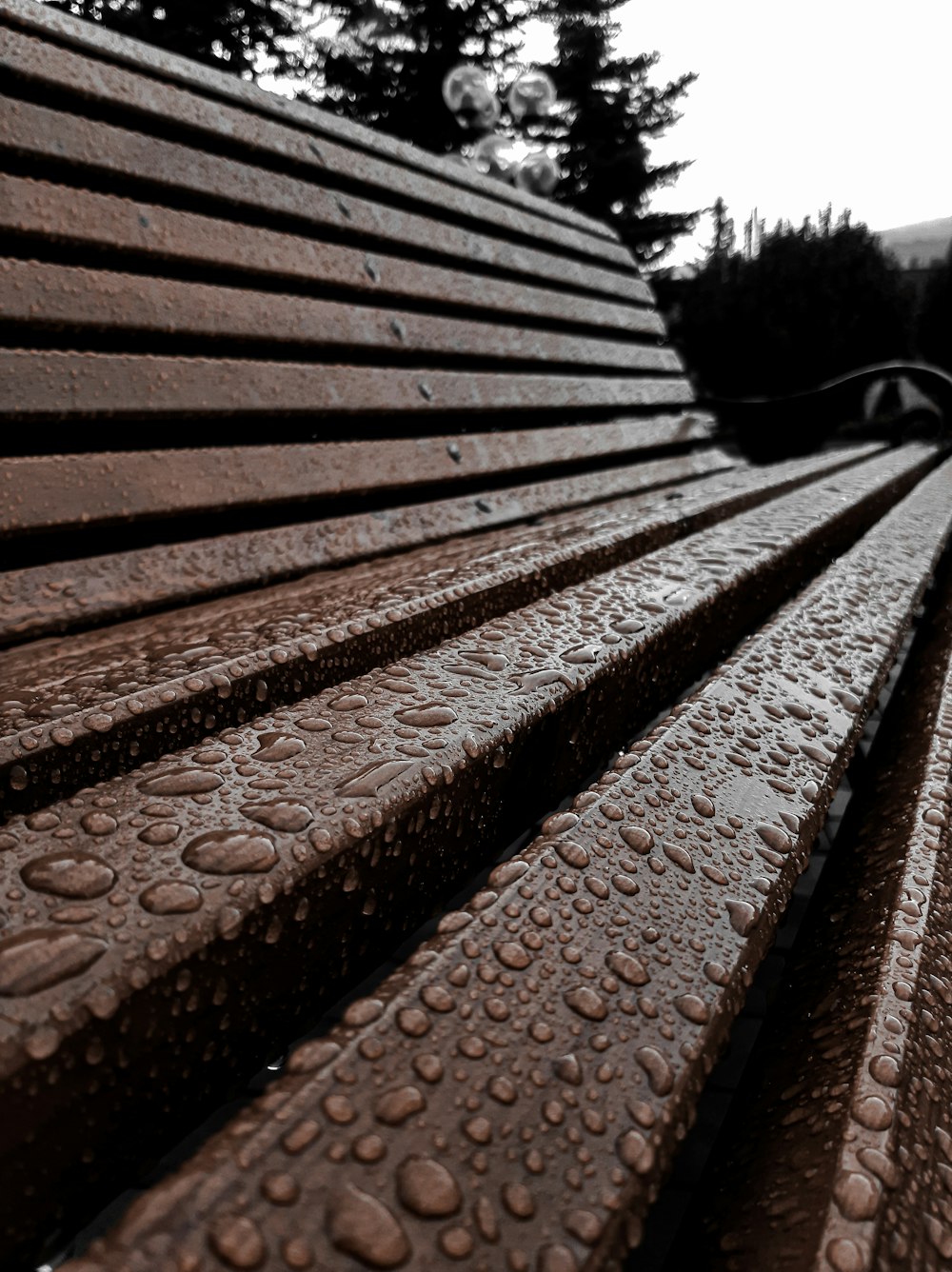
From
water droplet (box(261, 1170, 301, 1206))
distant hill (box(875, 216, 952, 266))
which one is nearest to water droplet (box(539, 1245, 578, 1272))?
water droplet (box(261, 1170, 301, 1206))

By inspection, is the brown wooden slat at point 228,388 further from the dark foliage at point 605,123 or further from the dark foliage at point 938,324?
the dark foliage at point 605,123

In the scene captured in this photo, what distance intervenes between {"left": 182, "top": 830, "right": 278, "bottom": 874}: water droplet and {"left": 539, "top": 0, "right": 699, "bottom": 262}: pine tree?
2255cm

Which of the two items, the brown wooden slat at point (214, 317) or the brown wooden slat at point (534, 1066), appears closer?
the brown wooden slat at point (534, 1066)

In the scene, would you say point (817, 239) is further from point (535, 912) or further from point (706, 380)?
point (535, 912)

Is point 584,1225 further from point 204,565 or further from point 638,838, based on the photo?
point 204,565

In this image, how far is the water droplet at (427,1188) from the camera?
36 cm

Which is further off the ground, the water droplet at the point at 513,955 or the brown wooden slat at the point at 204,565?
the brown wooden slat at the point at 204,565

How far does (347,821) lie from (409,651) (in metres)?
0.40

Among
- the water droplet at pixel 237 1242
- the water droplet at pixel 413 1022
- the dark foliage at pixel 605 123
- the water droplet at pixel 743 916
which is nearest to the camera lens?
the water droplet at pixel 237 1242

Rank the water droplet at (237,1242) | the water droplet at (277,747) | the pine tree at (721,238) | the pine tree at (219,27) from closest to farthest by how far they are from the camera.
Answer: the water droplet at (237,1242), the water droplet at (277,747), the pine tree at (219,27), the pine tree at (721,238)

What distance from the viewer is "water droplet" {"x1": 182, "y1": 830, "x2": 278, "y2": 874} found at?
518 millimetres

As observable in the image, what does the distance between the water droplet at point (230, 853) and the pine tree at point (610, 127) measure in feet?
74.0

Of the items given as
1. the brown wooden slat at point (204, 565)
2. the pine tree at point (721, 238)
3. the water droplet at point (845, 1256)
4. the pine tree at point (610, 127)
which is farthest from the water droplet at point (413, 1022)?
the pine tree at point (610, 127)

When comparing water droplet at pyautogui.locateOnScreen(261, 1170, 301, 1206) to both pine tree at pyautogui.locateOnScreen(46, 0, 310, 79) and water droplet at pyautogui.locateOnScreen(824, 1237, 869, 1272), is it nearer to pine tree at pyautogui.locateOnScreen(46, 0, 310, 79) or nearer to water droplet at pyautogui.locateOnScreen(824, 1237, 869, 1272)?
water droplet at pyautogui.locateOnScreen(824, 1237, 869, 1272)
